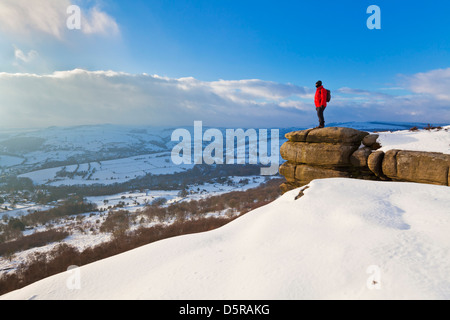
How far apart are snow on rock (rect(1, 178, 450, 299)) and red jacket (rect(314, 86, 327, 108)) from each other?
656cm

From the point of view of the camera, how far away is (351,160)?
1282 centimetres

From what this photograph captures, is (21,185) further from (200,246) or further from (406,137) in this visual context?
(406,137)

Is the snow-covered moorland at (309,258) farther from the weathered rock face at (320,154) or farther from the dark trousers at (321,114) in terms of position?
the dark trousers at (321,114)

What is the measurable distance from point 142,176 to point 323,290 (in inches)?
4790

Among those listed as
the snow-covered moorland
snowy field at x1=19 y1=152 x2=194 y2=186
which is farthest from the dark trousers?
snowy field at x1=19 y1=152 x2=194 y2=186

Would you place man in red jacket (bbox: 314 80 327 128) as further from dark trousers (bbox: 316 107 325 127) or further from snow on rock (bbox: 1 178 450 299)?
snow on rock (bbox: 1 178 450 299)

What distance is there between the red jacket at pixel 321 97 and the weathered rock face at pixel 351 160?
2.06m

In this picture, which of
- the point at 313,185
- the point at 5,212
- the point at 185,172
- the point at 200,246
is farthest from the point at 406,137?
the point at 185,172

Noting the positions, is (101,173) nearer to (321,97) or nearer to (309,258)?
(321,97)

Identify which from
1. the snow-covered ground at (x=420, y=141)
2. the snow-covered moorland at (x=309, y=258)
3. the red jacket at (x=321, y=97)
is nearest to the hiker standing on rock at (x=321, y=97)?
the red jacket at (x=321, y=97)

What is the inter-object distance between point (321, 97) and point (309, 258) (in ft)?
35.3

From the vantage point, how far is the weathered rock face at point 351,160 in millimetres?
10055

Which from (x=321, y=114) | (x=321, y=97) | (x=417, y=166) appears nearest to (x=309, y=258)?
(x=417, y=166)

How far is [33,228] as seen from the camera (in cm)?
4884
